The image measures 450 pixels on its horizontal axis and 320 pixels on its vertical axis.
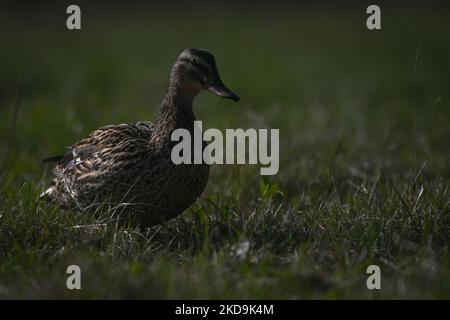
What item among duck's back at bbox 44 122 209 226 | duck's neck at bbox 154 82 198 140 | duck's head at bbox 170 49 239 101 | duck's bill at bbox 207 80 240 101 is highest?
duck's head at bbox 170 49 239 101

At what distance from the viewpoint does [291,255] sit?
4.16 meters

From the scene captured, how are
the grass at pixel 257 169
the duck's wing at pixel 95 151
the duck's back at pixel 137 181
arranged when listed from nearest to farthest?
the grass at pixel 257 169, the duck's back at pixel 137 181, the duck's wing at pixel 95 151

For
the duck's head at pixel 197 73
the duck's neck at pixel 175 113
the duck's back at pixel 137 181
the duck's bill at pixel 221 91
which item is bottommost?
the duck's back at pixel 137 181

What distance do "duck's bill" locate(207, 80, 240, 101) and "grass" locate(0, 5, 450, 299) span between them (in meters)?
0.68

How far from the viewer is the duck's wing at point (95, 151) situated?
4.78 m

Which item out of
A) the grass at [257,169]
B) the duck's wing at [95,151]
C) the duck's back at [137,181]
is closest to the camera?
the grass at [257,169]

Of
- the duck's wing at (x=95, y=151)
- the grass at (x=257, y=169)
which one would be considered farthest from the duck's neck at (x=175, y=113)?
the grass at (x=257, y=169)

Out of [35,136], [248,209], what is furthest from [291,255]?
[35,136]

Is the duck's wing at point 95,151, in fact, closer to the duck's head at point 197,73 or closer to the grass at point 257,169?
the grass at point 257,169

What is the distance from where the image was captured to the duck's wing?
478 centimetres

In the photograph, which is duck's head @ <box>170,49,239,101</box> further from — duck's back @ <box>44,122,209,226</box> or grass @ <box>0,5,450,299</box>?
grass @ <box>0,5,450,299</box>

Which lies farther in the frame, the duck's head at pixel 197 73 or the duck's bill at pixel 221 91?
the duck's head at pixel 197 73

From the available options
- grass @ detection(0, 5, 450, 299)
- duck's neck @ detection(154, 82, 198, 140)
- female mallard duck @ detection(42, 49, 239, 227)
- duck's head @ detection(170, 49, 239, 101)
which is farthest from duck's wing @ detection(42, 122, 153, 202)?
duck's head @ detection(170, 49, 239, 101)
